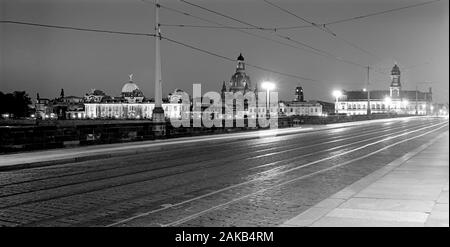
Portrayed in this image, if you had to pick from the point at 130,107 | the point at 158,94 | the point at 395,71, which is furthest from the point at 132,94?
the point at 158,94

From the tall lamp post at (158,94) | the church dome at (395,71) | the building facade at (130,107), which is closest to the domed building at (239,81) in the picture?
the building facade at (130,107)

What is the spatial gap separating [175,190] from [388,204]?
4.56 metres

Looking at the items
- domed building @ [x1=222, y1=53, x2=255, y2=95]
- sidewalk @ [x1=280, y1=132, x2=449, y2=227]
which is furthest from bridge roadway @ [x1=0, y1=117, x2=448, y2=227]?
domed building @ [x1=222, y1=53, x2=255, y2=95]

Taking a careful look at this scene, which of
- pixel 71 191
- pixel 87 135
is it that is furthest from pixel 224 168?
pixel 87 135

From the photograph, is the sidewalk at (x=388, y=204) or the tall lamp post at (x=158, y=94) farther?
the tall lamp post at (x=158, y=94)

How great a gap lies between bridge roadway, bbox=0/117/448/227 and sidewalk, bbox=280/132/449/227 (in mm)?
552

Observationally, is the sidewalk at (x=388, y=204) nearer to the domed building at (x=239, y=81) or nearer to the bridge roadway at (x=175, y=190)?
the bridge roadway at (x=175, y=190)

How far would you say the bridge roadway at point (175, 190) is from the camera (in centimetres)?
790

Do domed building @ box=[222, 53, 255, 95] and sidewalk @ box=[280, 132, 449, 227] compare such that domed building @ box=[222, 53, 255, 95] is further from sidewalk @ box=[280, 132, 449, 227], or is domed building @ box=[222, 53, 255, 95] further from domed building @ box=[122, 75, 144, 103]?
sidewalk @ box=[280, 132, 449, 227]

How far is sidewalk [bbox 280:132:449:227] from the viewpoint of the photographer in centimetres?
697

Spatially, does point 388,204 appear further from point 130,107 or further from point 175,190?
point 130,107

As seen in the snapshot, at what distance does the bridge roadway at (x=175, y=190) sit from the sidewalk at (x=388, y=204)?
55 cm
